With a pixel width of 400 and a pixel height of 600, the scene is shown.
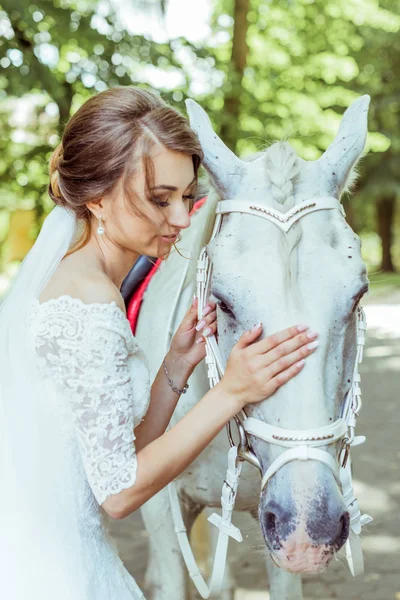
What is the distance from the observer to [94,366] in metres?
1.78

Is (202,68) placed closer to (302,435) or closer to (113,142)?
(113,142)

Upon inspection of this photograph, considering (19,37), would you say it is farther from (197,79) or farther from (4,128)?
(197,79)

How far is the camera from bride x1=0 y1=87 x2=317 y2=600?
1789 millimetres

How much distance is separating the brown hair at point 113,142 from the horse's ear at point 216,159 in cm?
10

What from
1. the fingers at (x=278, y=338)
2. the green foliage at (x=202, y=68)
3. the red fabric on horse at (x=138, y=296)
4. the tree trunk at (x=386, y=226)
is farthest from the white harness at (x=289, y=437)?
the tree trunk at (x=386, y=226)

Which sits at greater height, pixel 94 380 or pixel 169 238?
pixel 169 238

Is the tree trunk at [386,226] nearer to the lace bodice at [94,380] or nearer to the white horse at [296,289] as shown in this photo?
the white horse at [296,289]

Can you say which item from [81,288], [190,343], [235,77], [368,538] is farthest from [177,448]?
[235,77]

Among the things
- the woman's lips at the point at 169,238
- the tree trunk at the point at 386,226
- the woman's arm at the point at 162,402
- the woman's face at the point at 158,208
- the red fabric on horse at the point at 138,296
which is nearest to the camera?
the woman's face at the point at 158,208

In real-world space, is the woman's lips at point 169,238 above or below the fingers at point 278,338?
above

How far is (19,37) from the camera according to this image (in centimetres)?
657

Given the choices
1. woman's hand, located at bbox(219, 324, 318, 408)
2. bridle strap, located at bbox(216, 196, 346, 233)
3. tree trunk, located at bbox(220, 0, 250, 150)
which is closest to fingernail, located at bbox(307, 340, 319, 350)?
woman's hand, located at bbox(219, 324, 318, 408)

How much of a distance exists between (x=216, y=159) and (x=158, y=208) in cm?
32

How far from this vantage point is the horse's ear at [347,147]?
2.20 metres
